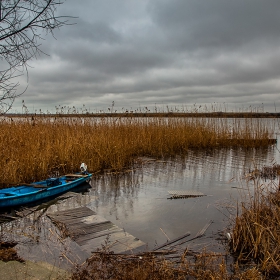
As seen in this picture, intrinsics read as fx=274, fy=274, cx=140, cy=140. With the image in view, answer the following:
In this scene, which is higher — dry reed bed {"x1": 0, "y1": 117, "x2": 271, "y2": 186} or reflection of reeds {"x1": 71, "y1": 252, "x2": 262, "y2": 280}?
dry reed bed {"x1": 0, "y1": 117, "x2": 271, "y2": 186}

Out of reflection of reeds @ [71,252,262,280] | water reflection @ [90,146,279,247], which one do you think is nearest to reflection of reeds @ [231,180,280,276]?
reflection of reeds @ [71,252,262,280]

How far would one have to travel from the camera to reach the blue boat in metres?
5.16

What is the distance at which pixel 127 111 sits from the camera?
12.7m

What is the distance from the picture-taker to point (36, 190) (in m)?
5.88

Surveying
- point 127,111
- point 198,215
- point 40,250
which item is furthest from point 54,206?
point 127,111

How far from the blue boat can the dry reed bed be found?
0.38m

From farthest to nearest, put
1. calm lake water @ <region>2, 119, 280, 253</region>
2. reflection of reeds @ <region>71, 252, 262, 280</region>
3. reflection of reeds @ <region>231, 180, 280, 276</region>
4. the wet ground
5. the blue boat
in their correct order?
1. the blue boat
2. calm lake water @ <region>2, 119, 280, 253</region>
3. the wet ground
4. reflection of reeds @ <region>231, 180, 280, 276</region>
5. reflection of reeds @ <region>71, 252, 262, 280</region>

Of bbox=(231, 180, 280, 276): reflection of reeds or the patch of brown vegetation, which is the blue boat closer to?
the patch of brown vegetation

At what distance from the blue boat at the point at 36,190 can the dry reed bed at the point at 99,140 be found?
15.1 inches

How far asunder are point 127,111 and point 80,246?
9.29m

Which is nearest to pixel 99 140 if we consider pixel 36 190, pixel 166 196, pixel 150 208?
pixel 36 190

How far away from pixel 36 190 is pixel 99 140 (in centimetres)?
368

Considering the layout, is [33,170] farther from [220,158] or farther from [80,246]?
[220,158]

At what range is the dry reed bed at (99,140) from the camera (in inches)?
276
